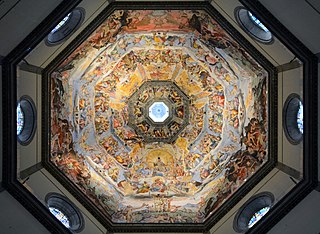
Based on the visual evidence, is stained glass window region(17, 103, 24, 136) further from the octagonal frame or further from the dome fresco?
the dome fresco

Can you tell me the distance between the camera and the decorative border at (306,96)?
13.0m

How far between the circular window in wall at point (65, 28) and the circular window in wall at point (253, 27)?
5304 mm

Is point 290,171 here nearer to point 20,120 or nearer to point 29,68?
point 20,120

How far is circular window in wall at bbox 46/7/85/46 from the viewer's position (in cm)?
1503

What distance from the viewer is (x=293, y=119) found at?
14977 mm

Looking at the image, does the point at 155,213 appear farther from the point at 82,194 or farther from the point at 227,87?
the point at 227,87

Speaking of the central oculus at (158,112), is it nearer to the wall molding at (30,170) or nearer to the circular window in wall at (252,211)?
the wall molding at (30,170)

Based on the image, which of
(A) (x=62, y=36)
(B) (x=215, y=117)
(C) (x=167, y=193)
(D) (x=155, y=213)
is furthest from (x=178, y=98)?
(A) (x=62, y=36)

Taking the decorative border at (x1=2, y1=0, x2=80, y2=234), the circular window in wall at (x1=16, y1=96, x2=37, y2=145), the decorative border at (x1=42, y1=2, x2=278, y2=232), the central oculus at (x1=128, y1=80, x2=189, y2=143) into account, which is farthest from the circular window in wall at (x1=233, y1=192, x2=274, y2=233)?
the circular window in wall at (x1=16, y1=96, x2=37, y2=145)

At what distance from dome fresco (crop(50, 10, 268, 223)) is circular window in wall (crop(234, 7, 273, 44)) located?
1214mm

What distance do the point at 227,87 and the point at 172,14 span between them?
512cm

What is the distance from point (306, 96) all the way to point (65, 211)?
30.1 ft

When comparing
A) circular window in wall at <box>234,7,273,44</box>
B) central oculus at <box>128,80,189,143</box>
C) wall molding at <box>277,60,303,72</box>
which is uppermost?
central oculus at <box>128,80,189,143</box>

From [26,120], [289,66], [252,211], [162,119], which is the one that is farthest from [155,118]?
[289,66]
